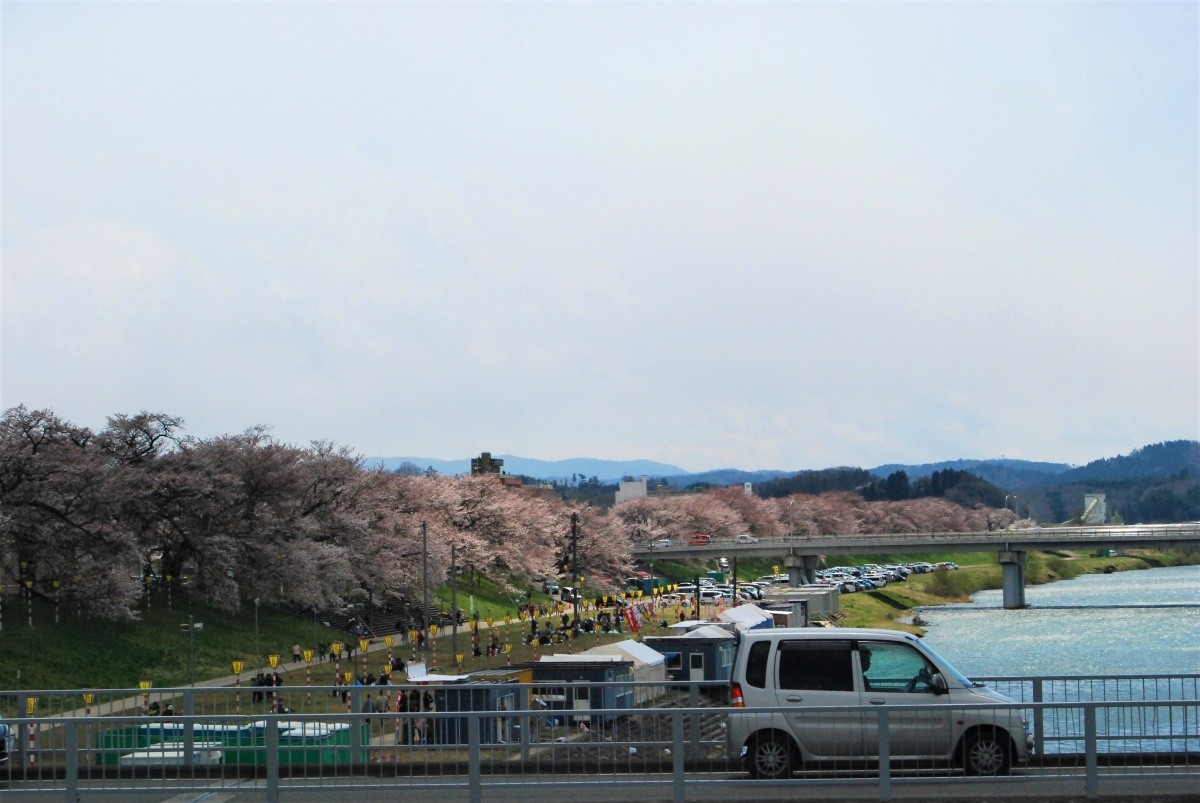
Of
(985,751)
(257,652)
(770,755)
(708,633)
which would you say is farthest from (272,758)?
(257,652)

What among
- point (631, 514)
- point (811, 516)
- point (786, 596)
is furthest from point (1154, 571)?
point (786, 596)

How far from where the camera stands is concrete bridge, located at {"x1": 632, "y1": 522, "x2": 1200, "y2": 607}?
115188 mm

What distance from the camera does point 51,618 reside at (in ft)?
182

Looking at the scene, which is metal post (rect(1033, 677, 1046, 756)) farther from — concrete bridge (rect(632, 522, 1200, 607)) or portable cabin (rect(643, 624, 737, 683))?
concrete bridge (rect(632, 522, 1200, 607))

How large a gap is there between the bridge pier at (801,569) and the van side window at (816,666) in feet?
389

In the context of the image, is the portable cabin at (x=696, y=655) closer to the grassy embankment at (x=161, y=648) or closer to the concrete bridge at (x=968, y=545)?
the grassy embankment at (x=161, y=648)

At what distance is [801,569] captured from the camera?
136 meters

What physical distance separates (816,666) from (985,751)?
2.35 m

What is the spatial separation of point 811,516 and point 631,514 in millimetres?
42147

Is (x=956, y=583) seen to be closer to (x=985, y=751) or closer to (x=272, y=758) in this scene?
(x=985, y=751)

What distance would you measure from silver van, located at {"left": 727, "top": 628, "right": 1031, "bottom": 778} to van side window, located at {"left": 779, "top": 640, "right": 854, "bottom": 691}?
1 centimetres

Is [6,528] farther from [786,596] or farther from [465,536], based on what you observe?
[786,596]

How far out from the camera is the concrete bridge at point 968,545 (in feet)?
378

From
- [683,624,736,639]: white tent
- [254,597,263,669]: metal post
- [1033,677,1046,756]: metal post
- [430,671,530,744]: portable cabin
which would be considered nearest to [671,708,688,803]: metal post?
[430,671,530,744]: portable cabin
